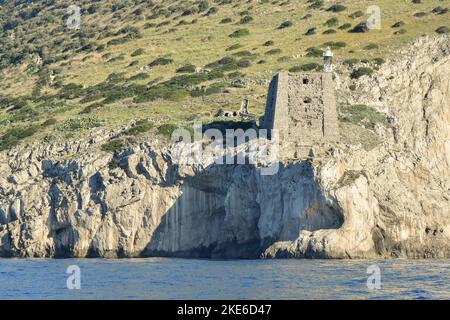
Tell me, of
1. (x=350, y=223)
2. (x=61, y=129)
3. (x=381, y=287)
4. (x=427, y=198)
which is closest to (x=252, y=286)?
(x=381, y=287)

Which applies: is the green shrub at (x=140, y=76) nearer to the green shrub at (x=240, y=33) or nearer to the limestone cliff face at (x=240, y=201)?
the green shrub at (x=240, y=33)

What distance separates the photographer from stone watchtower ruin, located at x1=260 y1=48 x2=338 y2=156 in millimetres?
53125

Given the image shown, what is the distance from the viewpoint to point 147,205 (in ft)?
178

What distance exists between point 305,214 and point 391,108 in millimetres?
19179

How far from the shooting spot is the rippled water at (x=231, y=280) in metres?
33.6

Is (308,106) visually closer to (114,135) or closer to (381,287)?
(114,135)

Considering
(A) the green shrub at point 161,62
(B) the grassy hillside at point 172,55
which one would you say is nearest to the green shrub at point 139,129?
(B) the grassy hillside at point 172,55

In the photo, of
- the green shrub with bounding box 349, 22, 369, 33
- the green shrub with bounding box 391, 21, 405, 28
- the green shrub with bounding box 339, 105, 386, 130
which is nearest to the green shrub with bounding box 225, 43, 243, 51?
the green shrub with bounding box 349, 22, 369, 33

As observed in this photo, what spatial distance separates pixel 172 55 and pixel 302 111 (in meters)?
35.9

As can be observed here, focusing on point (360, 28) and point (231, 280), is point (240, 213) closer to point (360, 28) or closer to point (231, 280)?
point (231, 280)

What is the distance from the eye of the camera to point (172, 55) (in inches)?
3492

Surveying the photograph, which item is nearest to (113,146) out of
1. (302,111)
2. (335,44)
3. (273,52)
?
(302,111)

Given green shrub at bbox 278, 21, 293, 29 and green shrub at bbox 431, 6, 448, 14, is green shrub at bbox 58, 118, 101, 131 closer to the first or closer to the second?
green shrub at bbox 278, 21, 293, 29
